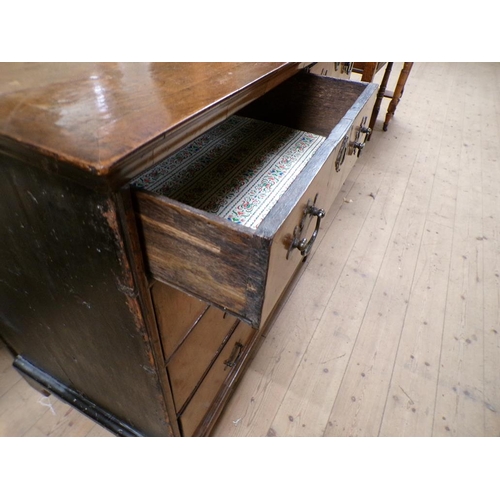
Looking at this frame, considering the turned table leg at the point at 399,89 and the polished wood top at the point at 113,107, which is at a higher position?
the polished wood top at the point at 113,107

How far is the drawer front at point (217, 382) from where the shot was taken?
2.58ft

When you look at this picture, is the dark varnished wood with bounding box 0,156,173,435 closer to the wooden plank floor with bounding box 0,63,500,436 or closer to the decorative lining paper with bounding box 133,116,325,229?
the decorative lining paper with bounding box 133,116,325,229

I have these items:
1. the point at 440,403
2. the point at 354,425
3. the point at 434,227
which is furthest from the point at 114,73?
the point at 434,227

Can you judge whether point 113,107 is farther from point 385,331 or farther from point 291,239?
point 385,331

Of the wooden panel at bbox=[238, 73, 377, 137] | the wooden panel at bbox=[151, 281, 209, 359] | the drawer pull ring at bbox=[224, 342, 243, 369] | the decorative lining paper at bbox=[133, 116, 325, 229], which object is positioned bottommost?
the drawer pull ring at bbox=[224, 342, 243, 369]

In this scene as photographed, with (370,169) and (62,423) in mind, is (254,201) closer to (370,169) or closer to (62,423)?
(62,423)

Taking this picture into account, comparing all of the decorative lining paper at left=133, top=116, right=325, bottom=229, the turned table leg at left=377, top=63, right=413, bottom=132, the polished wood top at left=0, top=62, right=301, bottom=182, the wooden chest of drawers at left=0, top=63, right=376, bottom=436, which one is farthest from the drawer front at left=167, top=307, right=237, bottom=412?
the turned table leg at left=377, top=63, right=413, bottom=132

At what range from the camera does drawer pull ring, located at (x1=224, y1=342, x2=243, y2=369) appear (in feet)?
2.88

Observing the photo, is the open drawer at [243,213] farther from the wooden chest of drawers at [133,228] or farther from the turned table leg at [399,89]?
the turned table leg at [399,89]

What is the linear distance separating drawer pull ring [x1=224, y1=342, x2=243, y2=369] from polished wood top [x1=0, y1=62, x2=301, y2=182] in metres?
0.63

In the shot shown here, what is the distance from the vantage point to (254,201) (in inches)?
23.5

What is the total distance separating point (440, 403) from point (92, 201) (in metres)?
1.15

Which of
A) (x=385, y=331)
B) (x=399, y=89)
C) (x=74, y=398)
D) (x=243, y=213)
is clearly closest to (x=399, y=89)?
(x=399, y=89)

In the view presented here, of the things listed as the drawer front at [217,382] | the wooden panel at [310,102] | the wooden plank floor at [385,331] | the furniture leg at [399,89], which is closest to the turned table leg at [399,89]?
the furniture leg at [399,89]
